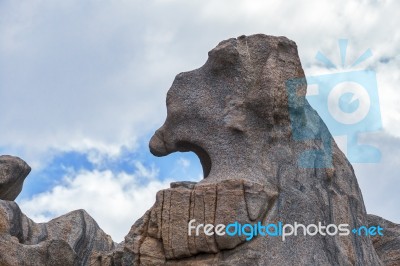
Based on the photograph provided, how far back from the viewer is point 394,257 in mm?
11711

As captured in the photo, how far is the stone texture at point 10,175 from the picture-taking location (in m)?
13.8

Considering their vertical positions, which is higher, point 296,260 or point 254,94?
point 254,94

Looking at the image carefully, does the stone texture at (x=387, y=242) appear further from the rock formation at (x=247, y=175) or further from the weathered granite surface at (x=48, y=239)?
the weathered granite surface at (x=48, y=239)

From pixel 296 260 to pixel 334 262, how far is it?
61 centimetres

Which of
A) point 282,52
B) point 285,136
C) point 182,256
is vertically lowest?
point 182,256

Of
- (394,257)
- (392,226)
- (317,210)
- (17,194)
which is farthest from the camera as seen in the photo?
(17,194)

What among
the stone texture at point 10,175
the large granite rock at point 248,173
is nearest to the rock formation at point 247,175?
the large granite rock at point 248,173

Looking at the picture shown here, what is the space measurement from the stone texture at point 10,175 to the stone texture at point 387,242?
5754 millimetres

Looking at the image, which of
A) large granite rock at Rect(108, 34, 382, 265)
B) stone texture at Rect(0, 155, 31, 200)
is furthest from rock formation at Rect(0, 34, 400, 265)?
stone texture at Rect(0, 155, 31, 200)

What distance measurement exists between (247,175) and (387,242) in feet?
11.2

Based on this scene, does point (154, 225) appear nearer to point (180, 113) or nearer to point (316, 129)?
point (180, 113)

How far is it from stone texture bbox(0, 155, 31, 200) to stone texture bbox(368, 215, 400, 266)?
227 inches

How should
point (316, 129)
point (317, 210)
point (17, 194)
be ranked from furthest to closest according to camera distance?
point (17, 194)
point (316, 129)
point (317, 210)

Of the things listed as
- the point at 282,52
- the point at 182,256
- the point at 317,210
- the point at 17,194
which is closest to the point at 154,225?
the point at 182,256
